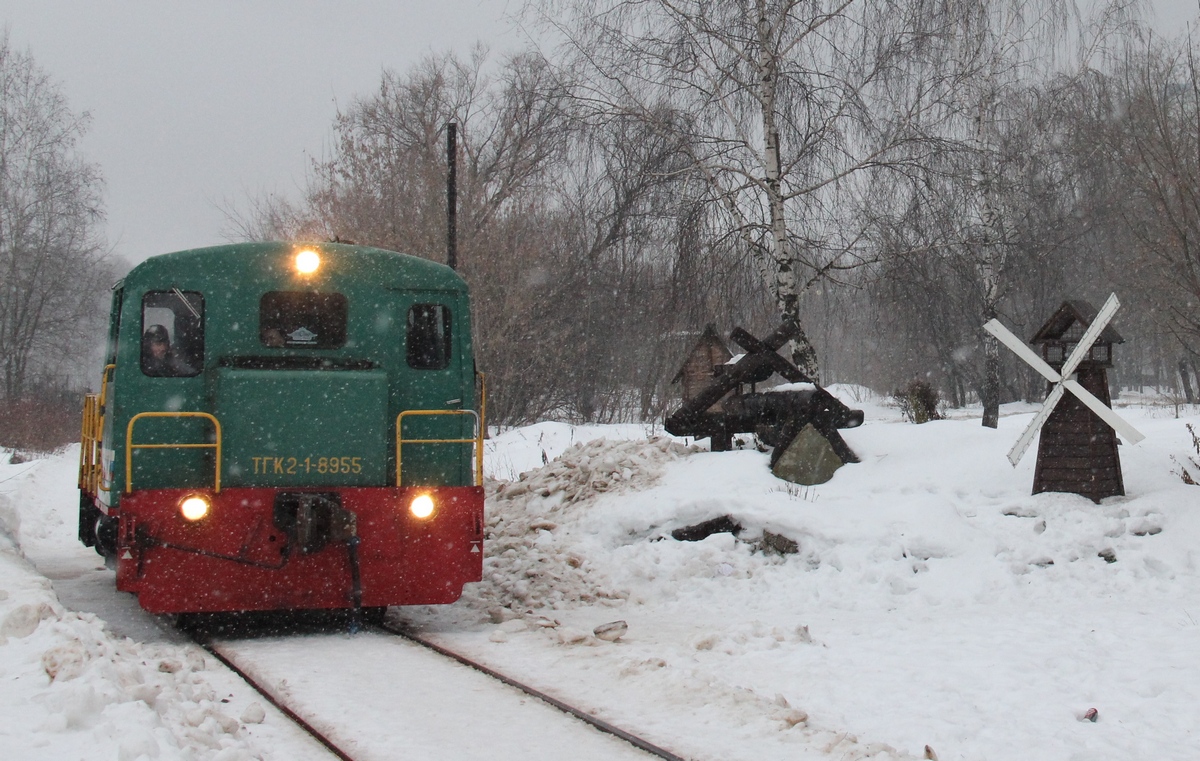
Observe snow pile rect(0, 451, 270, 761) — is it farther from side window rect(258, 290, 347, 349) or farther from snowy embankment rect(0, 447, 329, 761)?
side window rect(258, 290, 347, 349)

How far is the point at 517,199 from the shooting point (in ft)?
96.8

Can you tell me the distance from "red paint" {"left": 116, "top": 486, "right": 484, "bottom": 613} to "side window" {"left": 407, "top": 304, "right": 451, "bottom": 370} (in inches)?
43.5

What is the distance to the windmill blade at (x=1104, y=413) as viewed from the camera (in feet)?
31.2

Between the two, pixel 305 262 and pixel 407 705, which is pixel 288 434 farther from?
pixel 407 705

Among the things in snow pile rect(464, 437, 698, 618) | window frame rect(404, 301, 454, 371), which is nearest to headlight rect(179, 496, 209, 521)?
window frame rect(404, 301, 454, 371)

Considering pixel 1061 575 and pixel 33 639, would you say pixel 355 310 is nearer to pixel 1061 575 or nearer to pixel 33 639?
pixel 33 639

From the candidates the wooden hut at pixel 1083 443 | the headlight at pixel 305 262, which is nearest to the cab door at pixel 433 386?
the headlight at pixel 305 262

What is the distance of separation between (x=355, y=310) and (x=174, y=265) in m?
1.34

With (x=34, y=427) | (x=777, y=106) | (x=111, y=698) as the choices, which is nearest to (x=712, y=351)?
(x=777, y=106)

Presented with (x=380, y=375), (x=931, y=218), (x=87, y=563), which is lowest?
(x=87, y=563)

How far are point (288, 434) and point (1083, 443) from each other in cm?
691

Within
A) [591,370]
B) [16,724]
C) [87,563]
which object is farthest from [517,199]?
[16,724]

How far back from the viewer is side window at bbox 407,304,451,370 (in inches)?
328

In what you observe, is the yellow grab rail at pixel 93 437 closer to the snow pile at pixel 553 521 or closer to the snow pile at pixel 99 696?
the snow pile at pixel 99 696
